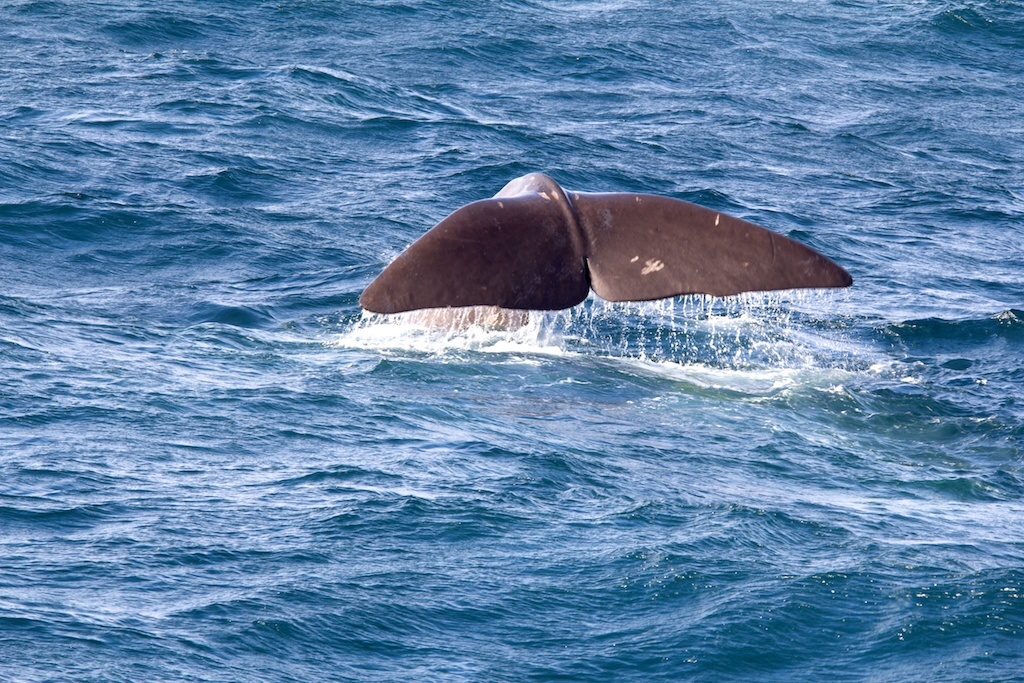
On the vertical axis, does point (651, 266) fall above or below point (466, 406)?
above

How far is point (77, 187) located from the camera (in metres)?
16.2

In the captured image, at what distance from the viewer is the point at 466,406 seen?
10438mm

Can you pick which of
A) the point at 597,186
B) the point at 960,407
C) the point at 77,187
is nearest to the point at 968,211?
the point at 597,186

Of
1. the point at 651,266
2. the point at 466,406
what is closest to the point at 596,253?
the point at 651,266

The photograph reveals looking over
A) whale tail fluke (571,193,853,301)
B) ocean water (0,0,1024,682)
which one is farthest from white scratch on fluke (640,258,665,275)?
ocean water (0,0,1024,682)

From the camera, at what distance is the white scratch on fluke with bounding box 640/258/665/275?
896 cm

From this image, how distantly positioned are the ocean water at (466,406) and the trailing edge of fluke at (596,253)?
1.33m

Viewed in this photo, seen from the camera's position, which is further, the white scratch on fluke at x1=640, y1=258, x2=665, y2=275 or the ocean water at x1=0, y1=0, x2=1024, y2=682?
the white scratch on fluke at x1=640, y1=258, x2=665, y2=275

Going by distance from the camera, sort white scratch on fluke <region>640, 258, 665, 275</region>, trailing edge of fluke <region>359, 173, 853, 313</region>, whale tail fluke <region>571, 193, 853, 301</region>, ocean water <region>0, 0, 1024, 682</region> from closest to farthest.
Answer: ocean water <region>0, 0, 1024, 682</region>
trailing edge of fluke <region>359, 173, 853, 313</region>
whale tail fluke <region>571, 193, 853, 301</region>
white scratch on fluke <region>640, 258, 665, 275</region>

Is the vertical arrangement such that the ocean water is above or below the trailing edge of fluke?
below

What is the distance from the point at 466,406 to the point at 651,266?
212 cm

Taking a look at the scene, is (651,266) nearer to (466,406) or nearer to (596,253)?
(596,253)

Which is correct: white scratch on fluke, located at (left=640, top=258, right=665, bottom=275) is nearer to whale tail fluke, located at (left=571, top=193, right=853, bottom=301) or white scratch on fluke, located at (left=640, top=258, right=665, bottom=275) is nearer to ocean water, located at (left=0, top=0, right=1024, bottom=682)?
whale tail fluke, located at (left=571, top=193, right=853, bottom=301)

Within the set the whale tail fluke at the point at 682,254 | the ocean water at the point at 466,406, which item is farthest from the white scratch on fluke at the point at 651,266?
the ocean water at the point at 466,406
